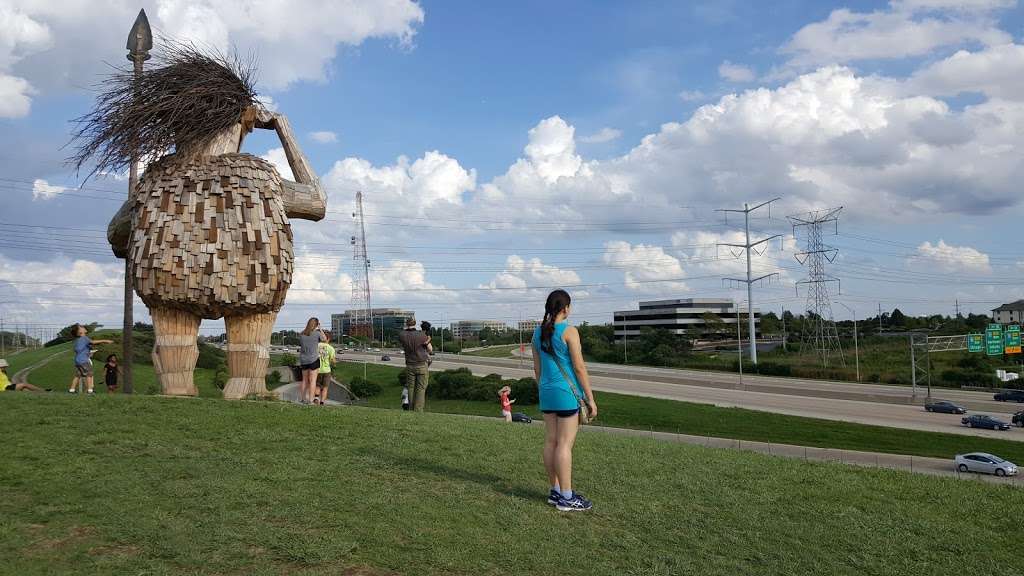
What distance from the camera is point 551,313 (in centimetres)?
596

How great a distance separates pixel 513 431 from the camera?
970cm

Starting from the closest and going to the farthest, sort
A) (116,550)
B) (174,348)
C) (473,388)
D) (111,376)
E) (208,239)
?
(116,550)
(208,239)
(174,348)
(111,376)
(473,388)

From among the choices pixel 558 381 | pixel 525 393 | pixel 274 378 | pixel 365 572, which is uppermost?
pixel 558 381

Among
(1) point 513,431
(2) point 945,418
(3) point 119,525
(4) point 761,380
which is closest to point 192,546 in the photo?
(3) point 119,525

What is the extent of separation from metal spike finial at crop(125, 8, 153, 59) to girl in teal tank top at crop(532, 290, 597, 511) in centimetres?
1114

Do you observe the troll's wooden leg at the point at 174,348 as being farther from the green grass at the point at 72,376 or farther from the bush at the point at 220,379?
the bush at the point at 220,379

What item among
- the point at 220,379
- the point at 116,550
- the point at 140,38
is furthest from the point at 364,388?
the point at 116,550

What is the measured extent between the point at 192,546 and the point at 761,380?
169 feet

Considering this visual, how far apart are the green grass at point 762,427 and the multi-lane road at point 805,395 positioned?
249 cm

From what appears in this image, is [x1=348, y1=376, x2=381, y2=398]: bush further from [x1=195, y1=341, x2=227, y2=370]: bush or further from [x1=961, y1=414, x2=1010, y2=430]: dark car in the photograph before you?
[x1=961, y1=414, x2=1010, y2=430]: dark car

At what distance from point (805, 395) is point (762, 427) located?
15.4 m

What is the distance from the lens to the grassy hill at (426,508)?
15.7ft

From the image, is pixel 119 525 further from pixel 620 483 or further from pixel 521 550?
pixel 620 483

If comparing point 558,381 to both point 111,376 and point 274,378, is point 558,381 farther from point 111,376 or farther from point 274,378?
point 274,378
